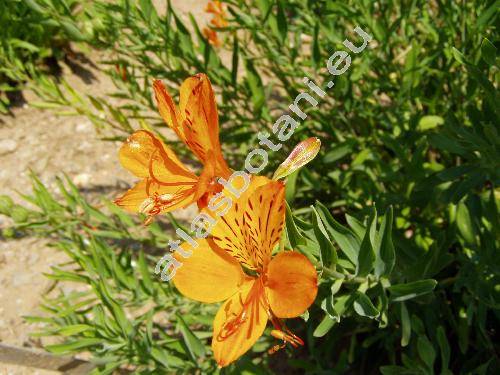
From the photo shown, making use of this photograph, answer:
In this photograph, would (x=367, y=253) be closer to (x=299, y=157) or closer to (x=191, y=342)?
(x=299, y=157)

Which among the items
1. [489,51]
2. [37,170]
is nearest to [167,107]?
[489,51]

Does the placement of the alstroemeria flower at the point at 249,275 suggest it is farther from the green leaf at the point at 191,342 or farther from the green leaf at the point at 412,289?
the green leaf at the point at 191,342

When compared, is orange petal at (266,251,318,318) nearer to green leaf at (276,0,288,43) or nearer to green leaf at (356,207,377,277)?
green leaf at (356,207,377,277)

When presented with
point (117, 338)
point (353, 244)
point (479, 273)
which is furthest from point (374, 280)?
point (117, 338)

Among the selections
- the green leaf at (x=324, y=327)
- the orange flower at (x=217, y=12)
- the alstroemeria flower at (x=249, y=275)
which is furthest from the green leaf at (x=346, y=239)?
the orange flower at (x=217, y=12)

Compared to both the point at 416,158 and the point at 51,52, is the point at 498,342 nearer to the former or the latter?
the point at 416,158

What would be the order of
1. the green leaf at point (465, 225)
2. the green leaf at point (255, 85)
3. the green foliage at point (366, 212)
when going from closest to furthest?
the green foliage at point (366, 212) < the green leaf at point (465, 225) < the green leaf at point (255, 85)

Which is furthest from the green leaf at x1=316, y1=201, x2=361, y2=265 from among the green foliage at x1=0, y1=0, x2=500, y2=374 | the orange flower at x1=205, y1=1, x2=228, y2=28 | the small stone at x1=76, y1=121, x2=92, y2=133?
the small stone at x1=76, y1=121, x2=92, y2=133
